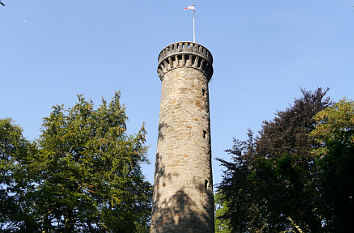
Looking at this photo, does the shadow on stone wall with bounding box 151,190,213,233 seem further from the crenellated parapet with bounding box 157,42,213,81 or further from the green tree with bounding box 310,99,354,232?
the crenellated parapet with bounding box 157,42,213,81

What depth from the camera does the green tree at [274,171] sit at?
1198 cm

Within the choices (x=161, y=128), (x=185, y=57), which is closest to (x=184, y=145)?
(x=161, y=128)

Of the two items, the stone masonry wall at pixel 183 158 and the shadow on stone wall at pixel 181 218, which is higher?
the stone masonry wall at pixel 183 158

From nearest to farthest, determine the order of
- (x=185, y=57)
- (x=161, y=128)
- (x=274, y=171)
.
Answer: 1. (x=274, y=171)
2. (x=161, y=128)
3. (x=185, y=57)

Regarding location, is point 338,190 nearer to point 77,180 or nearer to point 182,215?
point 182,215

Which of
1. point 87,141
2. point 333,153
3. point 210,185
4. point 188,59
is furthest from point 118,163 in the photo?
point 333,153

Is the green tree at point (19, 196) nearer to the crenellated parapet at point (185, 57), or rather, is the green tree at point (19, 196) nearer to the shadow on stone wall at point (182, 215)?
the shadow on stone wall at point (182, 215)

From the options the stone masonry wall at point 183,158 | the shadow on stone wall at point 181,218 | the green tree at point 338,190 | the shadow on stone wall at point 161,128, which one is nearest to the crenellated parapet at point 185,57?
the stone masonry wall at point 183,158

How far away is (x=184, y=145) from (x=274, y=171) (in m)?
5.28

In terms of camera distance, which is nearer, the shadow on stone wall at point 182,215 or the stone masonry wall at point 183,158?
the shadow on stone wall at point 182,215

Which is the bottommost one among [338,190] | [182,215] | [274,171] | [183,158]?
[182,215]

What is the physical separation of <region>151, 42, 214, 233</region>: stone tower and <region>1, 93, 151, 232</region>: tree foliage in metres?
3.77

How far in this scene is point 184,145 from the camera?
1598 centimetres

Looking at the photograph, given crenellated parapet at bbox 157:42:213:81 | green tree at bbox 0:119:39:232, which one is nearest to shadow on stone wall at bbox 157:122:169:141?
crenellated parapet at bbox 157:42:213:81
